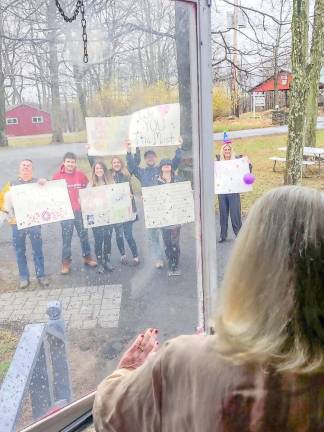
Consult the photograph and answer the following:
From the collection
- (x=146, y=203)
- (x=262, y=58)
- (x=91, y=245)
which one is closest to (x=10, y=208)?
(x=91, y=245)

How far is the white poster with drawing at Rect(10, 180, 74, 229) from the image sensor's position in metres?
1.08

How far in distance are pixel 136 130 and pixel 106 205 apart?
0.22m

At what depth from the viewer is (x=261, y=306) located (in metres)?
0.68

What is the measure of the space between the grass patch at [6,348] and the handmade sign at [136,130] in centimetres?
50

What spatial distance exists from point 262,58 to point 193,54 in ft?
10.6

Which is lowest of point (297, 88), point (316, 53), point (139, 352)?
point (139, 352)

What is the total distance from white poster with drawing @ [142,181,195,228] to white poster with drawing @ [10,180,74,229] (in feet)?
0.86

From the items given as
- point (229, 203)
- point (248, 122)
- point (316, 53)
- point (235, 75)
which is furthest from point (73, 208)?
point (316, 53)

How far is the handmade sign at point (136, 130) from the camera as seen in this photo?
1182 millimetres

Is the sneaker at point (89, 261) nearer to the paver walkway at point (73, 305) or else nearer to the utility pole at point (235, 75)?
the paver walkway at point (73, 305)

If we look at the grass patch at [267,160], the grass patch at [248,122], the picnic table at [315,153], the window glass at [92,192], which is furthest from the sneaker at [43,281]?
the picnic table at [315,153]

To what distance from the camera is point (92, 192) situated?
120 centimetres

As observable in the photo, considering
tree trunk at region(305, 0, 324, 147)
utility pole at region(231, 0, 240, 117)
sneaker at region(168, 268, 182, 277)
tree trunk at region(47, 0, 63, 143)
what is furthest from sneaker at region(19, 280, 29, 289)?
tree trunk at region(305, 0, 324, 147)

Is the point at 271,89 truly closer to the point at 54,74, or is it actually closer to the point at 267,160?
the point at 267,160
